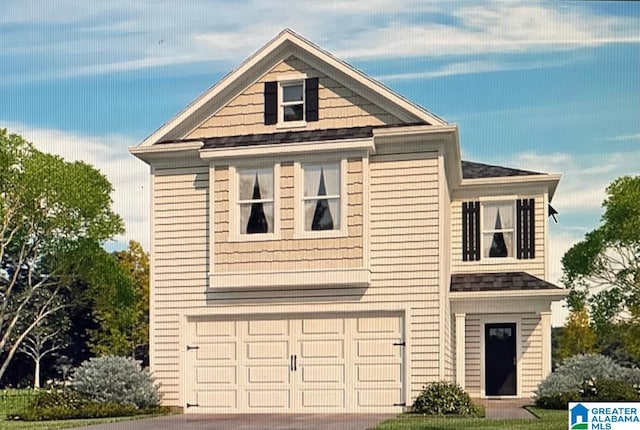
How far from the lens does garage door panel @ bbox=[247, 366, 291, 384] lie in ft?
51.9

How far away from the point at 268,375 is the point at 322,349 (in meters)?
0.96

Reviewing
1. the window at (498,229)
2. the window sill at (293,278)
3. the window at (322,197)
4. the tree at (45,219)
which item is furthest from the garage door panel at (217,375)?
the tree at (45,219)

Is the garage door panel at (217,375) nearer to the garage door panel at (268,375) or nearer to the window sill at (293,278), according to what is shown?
the garage door panel at (268,375)

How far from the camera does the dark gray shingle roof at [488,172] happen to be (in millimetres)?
20344

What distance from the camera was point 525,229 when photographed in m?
20.2

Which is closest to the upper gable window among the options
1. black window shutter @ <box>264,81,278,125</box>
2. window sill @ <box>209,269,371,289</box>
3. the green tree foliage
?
black window shutter @ <box>264,81,278,125</box>

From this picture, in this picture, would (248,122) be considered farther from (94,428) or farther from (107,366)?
(94,428)

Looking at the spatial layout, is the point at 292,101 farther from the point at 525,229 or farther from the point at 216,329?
the point at 525,229

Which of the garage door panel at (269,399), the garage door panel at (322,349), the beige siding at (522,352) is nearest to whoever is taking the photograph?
the garage door panel at (322,349)

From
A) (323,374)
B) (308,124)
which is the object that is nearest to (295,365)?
(323,374)

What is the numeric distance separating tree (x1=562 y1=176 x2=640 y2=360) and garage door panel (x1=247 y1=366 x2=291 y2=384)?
6.81 m

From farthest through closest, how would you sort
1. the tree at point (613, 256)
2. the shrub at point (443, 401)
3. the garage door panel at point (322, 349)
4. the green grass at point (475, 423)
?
the tree at point (613, 256) → the garage door panel at point (322, 349) → the shrub at point (443, 401) → the green grass at point (475, 423)

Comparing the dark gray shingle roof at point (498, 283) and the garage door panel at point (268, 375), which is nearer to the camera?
the garage door panel at point (268, 375)

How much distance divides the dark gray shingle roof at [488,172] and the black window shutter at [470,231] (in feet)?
2.00
